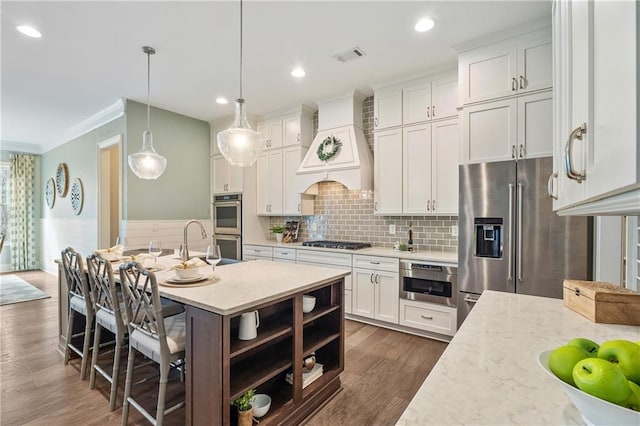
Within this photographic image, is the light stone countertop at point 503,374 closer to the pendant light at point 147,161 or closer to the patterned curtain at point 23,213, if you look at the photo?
the pendant light at point 147,161

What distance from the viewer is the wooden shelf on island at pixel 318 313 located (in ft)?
6.59

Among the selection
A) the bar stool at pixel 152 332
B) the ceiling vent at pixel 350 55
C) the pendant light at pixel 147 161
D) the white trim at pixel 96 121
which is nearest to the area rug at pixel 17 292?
the white trim at pixel 96 121

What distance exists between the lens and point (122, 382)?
2.43 meters

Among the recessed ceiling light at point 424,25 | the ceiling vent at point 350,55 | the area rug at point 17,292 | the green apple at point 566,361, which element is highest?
the recessed ceiling light at point 424,25

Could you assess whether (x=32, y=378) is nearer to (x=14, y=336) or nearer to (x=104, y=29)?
(x=14, y=336)

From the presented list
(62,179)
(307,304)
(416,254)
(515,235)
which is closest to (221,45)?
(307,304)

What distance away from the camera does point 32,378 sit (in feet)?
8.19

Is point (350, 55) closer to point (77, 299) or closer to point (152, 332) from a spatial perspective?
point (152, 332)

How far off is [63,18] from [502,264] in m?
4.29

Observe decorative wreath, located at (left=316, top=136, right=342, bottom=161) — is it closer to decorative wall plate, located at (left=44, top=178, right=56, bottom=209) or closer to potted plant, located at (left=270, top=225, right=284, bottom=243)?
potted plant, located at (left=270, top=225, right=284, bottom=243)

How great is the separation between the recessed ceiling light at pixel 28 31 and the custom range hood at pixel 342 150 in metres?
2.98

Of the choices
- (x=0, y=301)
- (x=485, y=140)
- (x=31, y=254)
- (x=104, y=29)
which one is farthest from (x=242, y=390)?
(x=31, y=254)

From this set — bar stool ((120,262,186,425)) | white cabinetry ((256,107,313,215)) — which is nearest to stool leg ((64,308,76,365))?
bar stool ((120,262,186,425))

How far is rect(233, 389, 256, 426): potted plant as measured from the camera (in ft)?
5.30
